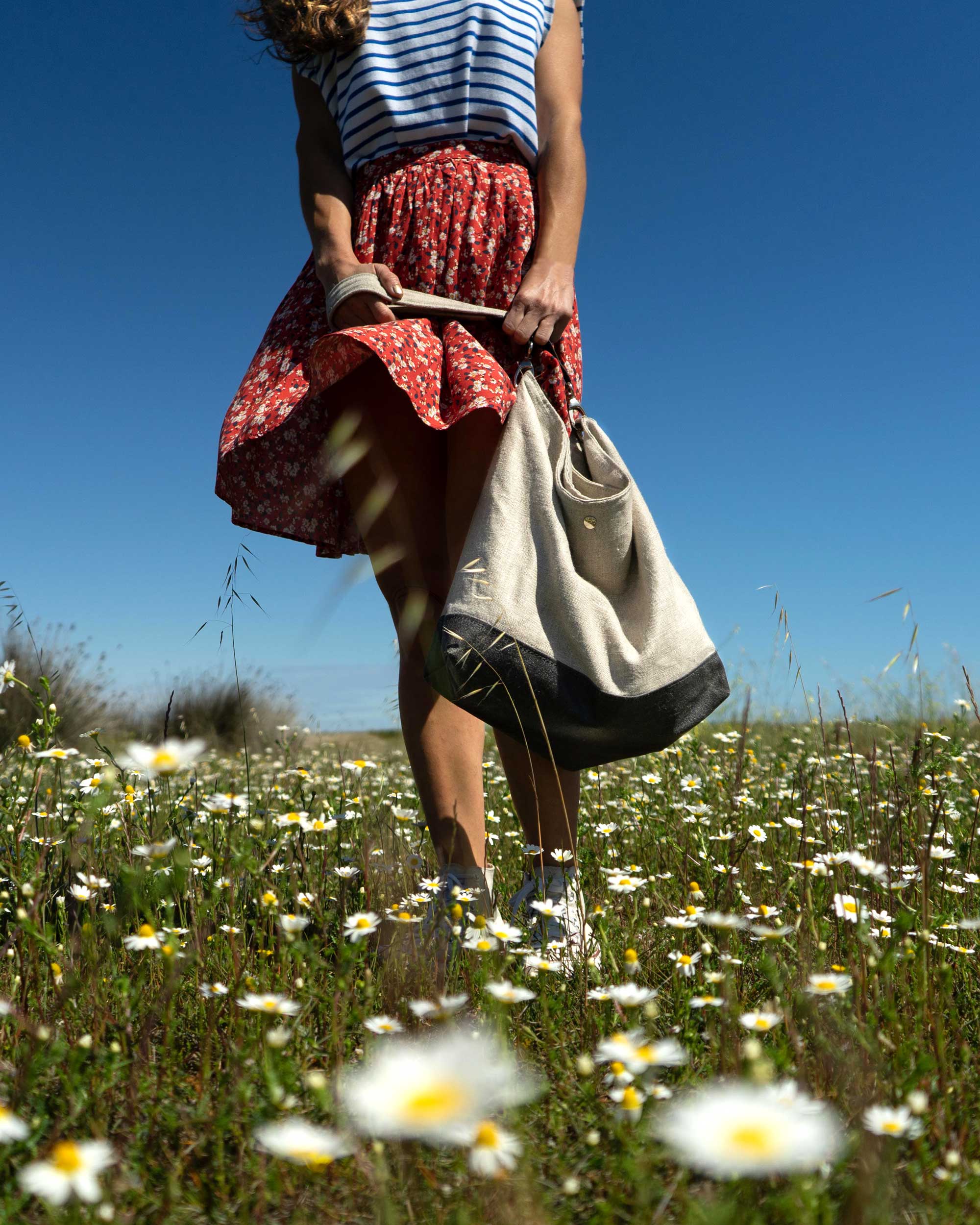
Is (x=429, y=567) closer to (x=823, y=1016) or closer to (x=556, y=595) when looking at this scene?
(x=556, y=595)

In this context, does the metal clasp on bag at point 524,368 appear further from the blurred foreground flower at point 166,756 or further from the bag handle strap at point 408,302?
the blurred foreground flower at point 166,756

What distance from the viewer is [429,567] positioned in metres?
2.38

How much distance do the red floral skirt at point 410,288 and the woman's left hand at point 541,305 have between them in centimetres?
8

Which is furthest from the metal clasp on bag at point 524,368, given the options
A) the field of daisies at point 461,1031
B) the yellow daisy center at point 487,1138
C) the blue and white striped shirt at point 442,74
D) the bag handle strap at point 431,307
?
the yellow daisy center at point 487,1138

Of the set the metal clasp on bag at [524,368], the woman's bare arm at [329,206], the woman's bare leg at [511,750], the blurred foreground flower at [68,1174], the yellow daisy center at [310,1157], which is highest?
the woman's bare arm at [329,206]

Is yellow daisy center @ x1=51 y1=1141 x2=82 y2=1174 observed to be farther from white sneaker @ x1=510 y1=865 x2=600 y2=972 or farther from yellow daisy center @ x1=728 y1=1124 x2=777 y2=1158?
white sneaker @ x1=510 y1=865 x2=600 y2=972

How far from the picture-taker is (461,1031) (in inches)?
56.9

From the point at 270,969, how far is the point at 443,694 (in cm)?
65

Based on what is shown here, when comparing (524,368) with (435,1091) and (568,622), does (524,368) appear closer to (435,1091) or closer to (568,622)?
(568,622)

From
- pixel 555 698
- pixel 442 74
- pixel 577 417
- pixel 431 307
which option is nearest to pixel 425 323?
pixel 431 307

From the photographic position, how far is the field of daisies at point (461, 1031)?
3.14 feet

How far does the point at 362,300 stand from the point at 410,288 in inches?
10.9

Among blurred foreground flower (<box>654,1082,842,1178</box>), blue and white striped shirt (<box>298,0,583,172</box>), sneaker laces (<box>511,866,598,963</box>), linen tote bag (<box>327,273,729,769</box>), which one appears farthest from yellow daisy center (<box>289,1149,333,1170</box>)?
blue and white striped shirt (<box>298,0,583,172</box>)

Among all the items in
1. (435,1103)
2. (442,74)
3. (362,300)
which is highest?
(442,74)
